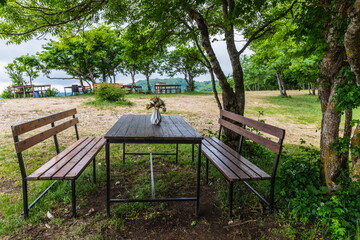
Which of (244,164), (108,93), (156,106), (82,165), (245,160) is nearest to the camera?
(82,165)

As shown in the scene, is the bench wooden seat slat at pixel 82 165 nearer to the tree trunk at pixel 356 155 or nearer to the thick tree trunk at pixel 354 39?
the tree trunk at pixel 356 155

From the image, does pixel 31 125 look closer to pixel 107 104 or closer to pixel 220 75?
pixel 220 75

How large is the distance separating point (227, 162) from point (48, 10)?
3.75m

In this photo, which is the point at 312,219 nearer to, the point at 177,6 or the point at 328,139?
the point at 328,139

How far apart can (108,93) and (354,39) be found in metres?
12.0

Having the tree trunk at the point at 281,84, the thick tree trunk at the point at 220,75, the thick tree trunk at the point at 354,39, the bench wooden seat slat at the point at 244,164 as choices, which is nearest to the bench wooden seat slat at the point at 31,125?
the bench wooden seat slat at the point at 244,164

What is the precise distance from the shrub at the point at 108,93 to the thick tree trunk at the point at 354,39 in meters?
11.7

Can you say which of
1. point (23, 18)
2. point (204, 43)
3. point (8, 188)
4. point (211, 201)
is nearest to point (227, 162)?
point (211, 201)

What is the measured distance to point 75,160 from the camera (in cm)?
265

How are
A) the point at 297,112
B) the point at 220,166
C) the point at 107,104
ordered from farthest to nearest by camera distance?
the point at 107,104 < the point at 297,112 < the point at 220,166

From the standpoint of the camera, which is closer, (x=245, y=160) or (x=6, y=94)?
(x=245, y=160)

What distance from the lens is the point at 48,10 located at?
3.62m

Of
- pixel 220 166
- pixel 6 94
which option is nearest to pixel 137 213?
pixel 220 166

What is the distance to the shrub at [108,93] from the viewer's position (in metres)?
12.5
